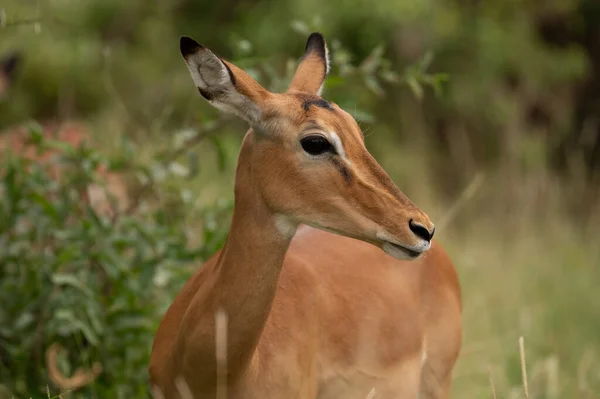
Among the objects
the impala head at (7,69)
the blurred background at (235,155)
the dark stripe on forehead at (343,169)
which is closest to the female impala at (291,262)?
the dark stripe on forehead at (343,169)

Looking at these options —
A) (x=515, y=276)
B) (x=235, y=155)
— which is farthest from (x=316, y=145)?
(x=515, y=276)

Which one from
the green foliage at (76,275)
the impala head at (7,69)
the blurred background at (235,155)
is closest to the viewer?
the green foliage at (76,275)

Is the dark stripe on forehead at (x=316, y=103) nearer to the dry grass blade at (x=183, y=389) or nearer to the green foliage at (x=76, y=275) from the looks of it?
the dry grass blade at (x=183, y=389)

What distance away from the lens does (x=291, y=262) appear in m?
4.30

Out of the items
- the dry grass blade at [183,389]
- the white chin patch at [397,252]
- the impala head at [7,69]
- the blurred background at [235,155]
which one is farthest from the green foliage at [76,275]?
the impala head at [7,69]

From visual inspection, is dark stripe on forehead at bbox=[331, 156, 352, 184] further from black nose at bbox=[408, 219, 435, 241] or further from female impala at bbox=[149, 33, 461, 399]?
black nose at bbox=[408, 219, 435, 241]

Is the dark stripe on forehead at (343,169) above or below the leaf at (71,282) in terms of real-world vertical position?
above

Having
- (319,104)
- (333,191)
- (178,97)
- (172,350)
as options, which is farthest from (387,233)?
(178,97)

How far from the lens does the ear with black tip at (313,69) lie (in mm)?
4203

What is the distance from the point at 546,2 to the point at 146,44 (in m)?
4.34

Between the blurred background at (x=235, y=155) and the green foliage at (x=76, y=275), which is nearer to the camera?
the green foliage at (x=76, y=275)

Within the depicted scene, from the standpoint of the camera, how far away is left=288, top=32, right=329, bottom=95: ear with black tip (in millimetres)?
4203

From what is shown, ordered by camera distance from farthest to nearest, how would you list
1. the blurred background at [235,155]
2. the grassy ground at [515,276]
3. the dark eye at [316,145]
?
1. the grassy ground at [515,276]
2. the blurred background at [235,155]
3. the dark eye at [316,145]

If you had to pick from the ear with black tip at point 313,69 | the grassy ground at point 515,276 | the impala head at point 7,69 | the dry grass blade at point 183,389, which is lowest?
the grassy ground at point 515,276
